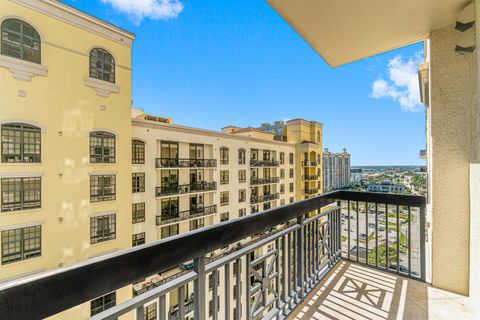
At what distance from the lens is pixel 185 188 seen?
939 centimetres

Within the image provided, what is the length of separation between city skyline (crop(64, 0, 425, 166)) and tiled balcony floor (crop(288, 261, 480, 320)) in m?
2.38

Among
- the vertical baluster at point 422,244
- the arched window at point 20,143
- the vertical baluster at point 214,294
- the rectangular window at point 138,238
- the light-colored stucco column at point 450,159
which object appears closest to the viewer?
the vertical baluster at point 214,294

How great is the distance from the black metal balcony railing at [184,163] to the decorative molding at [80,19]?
4.07m

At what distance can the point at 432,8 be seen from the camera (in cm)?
141

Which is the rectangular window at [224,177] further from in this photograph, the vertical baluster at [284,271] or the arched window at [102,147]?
the vertical baluster at [284,271]

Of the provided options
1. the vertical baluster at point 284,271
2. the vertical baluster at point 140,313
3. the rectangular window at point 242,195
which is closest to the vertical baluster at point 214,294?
the vertical baluster at point 140,313

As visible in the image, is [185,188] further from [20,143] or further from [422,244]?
[422,244]

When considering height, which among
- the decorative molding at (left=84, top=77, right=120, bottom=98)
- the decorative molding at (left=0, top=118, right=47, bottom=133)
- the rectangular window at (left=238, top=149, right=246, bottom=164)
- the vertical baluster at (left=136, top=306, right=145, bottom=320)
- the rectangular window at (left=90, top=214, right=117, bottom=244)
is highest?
the decorative molding at (left=84, top=77, right=120, bottom=98)

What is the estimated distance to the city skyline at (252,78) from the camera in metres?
6.71

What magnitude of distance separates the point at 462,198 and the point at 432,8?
4.41ft

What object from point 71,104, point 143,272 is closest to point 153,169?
point 71,104

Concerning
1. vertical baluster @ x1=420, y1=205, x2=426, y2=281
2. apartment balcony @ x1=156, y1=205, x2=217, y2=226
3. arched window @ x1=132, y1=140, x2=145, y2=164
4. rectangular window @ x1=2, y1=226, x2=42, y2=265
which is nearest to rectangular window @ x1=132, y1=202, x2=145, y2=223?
apartment balcony @ x1=156, y1=205, x2=217, y2=226

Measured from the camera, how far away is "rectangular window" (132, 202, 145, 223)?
7.56 m

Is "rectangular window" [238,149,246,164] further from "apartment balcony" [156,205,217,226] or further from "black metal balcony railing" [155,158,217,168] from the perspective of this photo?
"apartment balcony" [156,205,217,226]
